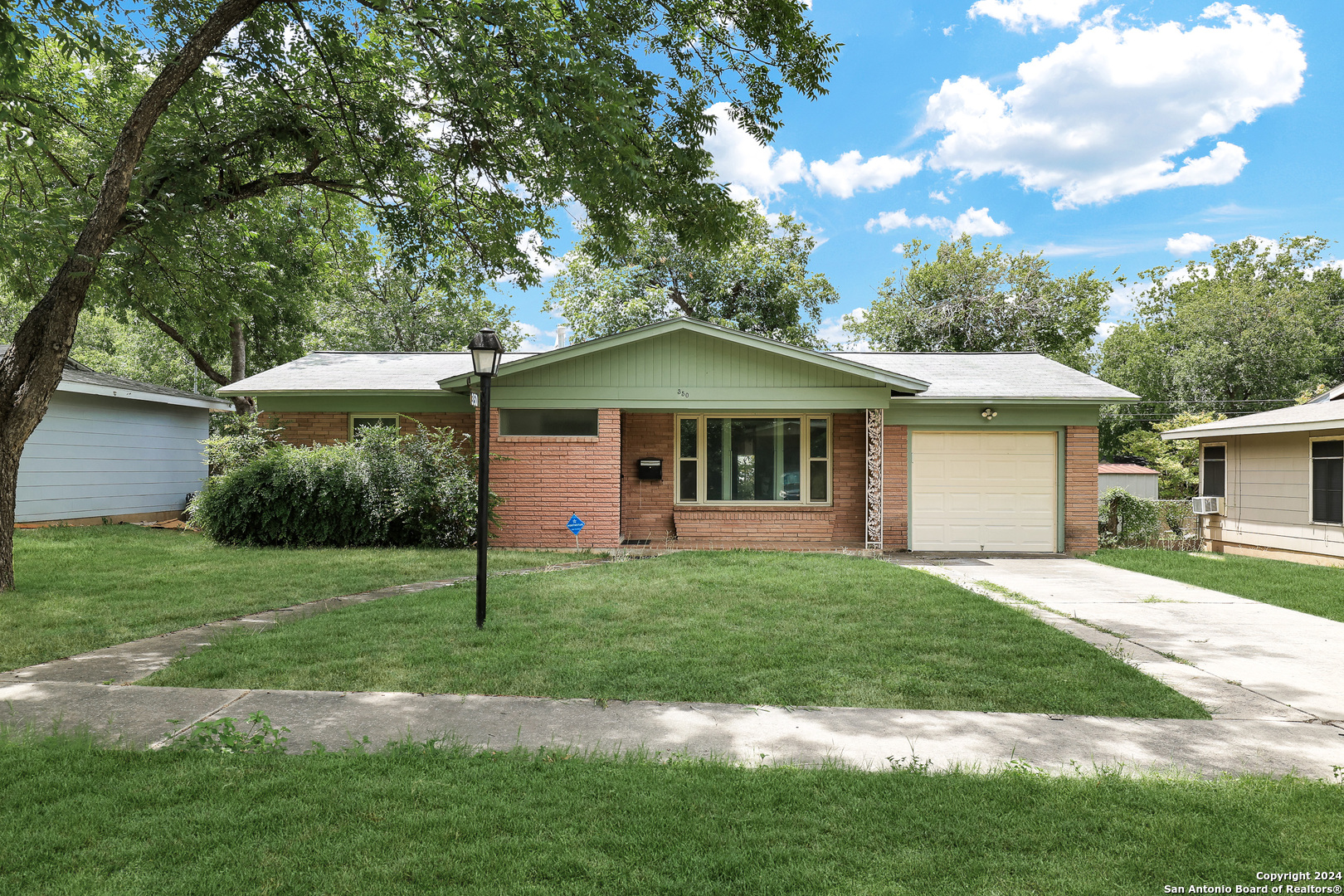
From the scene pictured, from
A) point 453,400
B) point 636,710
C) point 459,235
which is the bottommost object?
point 636,710

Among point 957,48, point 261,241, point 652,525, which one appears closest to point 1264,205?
point 957,48

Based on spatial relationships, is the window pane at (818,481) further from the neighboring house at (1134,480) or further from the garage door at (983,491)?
the neighboring house at (1134,480)

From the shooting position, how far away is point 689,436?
1361 cm

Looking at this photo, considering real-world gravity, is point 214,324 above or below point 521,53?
below

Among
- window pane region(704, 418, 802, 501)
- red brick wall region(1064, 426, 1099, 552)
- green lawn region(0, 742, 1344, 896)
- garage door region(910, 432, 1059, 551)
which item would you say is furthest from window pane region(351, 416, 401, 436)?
red brick wall region(1064, 426, 1099, 552)

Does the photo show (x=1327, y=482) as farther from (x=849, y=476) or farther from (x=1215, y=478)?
(x=849, y=476)

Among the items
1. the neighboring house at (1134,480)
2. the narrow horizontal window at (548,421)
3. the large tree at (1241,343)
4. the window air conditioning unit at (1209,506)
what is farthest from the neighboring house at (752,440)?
the large tree at (1241,343)

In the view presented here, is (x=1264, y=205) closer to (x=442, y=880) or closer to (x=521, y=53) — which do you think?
(x=521, y=53)

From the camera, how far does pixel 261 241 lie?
11.8m

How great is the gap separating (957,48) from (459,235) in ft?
36.1

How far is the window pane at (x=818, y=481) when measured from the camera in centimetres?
1345

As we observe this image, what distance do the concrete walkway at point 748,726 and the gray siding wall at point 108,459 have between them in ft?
39.2

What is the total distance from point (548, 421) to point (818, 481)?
5229 mm

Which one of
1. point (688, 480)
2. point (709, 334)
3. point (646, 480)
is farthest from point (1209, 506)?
point (646, 480)
